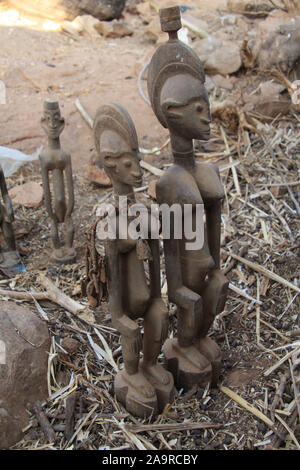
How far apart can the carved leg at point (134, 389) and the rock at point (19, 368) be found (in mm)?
436

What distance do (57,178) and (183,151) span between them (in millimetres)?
1802

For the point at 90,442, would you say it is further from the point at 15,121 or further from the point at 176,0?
the point at 176,0

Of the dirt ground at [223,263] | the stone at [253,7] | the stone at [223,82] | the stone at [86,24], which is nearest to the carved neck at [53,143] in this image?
the dirt ground at [223,263]

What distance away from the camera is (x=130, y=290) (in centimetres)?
223

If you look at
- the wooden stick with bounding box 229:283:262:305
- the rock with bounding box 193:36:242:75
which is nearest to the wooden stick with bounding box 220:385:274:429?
the wooden stick with bounding box 229:283:262:305

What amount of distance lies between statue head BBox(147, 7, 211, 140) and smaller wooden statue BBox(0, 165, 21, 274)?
1.94 metres

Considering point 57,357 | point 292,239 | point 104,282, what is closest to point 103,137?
point 104,282

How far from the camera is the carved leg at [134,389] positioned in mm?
2375

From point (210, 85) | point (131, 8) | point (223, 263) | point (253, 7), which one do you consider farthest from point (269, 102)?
point (131, 8)

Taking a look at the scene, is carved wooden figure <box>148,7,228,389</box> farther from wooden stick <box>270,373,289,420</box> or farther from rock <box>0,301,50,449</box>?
rock <box>0,301,50,449</box>

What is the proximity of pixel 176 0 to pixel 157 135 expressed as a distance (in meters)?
5.94

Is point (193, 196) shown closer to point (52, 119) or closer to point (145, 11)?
point (52, 119)
